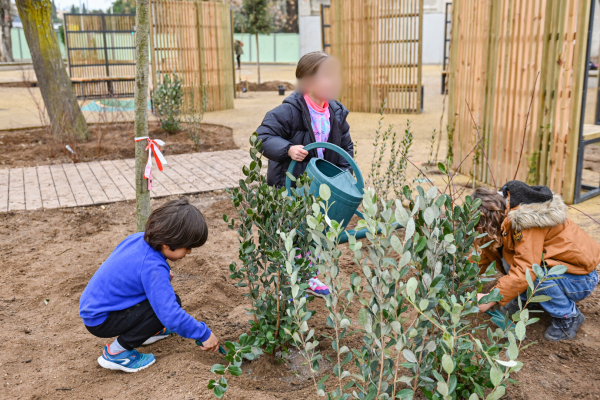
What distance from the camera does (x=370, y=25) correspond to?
1064 cm

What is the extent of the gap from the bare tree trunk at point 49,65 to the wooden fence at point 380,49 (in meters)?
5.61

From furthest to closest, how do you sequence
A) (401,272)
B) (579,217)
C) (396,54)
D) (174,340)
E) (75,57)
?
(75,57), (396,54), (579,217), (174,340), (401,272)

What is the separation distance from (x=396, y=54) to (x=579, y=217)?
6936mm

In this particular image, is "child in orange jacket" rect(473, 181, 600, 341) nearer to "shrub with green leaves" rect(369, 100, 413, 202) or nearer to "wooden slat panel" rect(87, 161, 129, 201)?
"shrub with green leaves" rect(369, 100, 413, 202)

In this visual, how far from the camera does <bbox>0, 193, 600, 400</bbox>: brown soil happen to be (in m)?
2.16

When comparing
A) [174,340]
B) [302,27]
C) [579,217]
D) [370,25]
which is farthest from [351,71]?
[302,27]

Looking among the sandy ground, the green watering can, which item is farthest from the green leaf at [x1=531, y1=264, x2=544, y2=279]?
the sandy ground

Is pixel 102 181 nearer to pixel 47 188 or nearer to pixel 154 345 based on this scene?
pixel 47 188

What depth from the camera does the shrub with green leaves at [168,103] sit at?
8211mm

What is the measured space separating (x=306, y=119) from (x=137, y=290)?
1.31 metres

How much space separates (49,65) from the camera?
7.64 m

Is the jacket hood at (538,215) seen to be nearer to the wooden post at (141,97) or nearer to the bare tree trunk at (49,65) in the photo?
the wooden post at (141,97)

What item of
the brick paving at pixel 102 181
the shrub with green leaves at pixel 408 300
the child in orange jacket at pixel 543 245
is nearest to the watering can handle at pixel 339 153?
the child in orange jacket at pixel 543 245

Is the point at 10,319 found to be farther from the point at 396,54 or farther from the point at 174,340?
the point at 396,54
